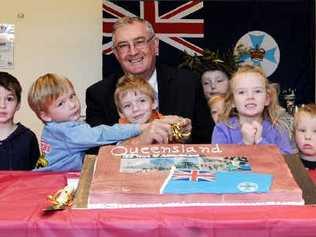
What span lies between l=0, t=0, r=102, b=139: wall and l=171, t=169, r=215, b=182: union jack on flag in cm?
297

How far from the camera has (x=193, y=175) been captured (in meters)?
0.90

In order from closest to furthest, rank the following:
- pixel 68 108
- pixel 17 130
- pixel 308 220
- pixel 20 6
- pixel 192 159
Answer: pixel 308 220 < pixel 192 159 < pixel 68 108 < pixel 17 130 < pixel 20 6

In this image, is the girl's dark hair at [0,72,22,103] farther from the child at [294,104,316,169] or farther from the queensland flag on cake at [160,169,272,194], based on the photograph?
the queensland flag on cake at [160,169,272,194]

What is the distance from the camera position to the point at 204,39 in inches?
153

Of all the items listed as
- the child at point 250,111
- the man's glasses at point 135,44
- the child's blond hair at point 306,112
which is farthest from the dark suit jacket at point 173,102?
the child's blond hair at point 306,112

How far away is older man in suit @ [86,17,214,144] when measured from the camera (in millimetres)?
2180

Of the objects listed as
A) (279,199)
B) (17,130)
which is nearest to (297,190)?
(279,199)

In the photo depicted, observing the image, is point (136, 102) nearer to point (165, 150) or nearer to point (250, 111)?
point (250, 111)

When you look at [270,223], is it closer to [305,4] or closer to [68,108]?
[68,108]

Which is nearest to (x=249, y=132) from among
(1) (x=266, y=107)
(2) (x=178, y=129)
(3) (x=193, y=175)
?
(2) (x=178, y=129)

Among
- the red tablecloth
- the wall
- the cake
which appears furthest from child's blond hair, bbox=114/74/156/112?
the wall

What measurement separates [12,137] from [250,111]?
3.12ft

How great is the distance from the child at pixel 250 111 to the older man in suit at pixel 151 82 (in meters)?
0.26

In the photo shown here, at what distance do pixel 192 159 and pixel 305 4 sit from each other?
324 centimetres
